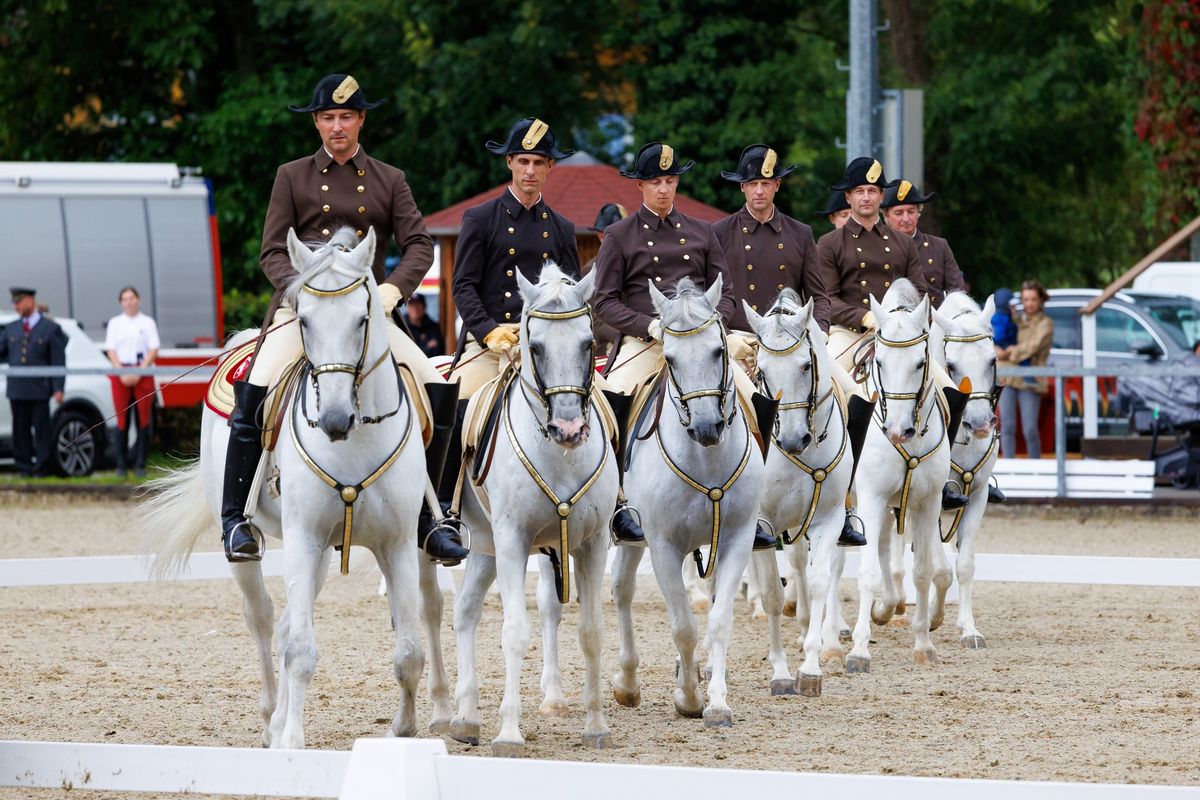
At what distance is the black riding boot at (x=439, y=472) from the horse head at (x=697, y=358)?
100 centimetres

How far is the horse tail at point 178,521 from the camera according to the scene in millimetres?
10086

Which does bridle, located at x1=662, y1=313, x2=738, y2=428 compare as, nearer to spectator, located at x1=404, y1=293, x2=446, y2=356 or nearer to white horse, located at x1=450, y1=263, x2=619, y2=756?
white horse, located at x1=450, y1=263, x2=619, y2=756

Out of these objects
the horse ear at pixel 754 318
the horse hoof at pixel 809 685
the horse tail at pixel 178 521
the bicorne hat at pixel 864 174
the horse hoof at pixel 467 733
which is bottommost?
the horse hoof at pixel 809 685

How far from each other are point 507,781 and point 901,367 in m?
5.81

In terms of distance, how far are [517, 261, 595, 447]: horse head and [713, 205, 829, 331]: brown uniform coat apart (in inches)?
129

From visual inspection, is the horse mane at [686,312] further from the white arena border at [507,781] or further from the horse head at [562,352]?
the white arena border at [507,781]

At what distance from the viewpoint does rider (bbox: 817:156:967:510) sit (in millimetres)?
12930

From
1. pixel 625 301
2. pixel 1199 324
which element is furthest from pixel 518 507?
pixel 1199 324

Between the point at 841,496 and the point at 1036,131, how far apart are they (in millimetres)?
20895

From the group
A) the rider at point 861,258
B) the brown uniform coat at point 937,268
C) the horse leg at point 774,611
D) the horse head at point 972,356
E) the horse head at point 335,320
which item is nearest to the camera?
the horse head at point 335,320

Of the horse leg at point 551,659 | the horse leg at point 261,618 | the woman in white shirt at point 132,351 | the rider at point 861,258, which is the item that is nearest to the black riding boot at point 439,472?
the horse leg at point 551,659

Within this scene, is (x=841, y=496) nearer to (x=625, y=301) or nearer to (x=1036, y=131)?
(x=625, y=301)

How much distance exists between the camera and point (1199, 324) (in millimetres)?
23672

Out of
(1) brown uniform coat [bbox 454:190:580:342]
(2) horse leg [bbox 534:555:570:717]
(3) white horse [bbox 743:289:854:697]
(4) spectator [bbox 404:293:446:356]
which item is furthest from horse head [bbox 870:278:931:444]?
(4) spectator [bbox 404:293:446:356]
